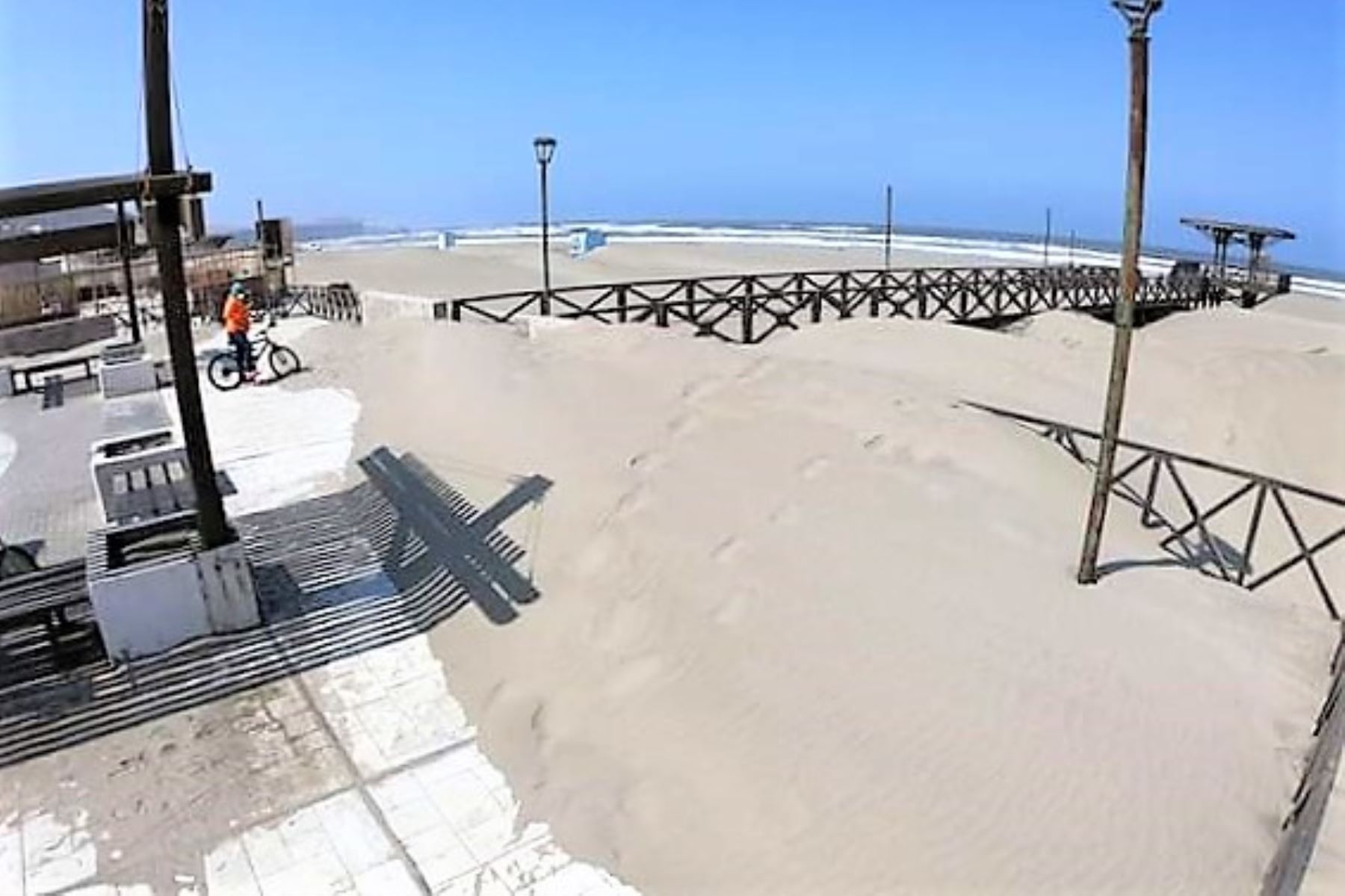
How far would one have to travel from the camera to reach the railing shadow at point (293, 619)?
595cm

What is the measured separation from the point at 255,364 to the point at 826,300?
41.0 ft

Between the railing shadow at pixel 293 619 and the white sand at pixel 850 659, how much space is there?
0.51 meters

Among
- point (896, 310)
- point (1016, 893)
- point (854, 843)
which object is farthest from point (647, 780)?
point (896, 310)

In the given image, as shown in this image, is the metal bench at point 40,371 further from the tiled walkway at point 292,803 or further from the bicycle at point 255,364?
the tiled walkway at point 292,803

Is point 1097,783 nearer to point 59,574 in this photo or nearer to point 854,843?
point 854,843

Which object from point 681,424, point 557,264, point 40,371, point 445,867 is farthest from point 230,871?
point 557,264

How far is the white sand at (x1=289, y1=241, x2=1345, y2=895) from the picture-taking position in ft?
15.4

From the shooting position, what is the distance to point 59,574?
21.7ft

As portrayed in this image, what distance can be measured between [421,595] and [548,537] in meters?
1.14

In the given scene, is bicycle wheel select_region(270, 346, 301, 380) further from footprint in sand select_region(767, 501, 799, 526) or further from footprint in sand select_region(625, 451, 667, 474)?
footprint in sand select_region(767, 501, 799, 526)

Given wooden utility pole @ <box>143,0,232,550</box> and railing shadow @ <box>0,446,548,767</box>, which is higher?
wooden utility pole @ <box>143,0,232,550</box>

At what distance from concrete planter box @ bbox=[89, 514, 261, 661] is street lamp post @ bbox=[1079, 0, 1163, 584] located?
608 cm

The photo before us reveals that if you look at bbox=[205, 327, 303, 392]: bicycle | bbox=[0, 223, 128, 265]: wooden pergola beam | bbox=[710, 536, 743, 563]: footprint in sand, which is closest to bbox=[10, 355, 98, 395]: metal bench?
bbox=[205, 327, 303, 392]: bicycle

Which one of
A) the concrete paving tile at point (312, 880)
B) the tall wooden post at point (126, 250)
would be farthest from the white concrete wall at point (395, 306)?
the concrete paving tile at point (312, 880)
